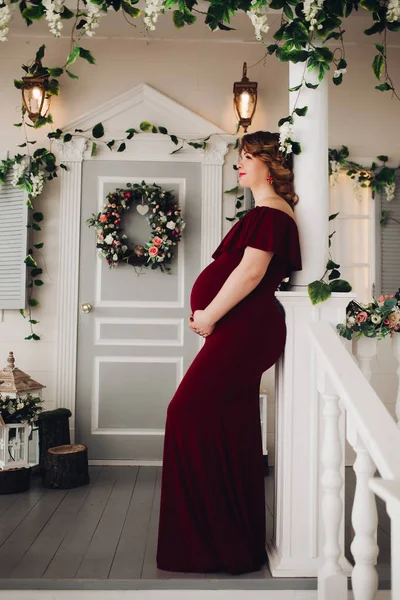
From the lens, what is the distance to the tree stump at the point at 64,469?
324cm

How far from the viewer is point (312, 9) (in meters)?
2.15

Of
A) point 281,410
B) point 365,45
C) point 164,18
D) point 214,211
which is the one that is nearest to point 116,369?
point 214,211

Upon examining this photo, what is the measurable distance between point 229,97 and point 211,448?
9.23 ft

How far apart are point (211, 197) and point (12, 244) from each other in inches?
56.5

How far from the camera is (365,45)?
413cm

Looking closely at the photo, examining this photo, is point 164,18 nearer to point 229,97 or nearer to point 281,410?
point 229,97

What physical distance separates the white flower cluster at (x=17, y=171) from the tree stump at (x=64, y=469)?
6.02 ft

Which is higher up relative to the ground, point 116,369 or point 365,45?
point 365,45

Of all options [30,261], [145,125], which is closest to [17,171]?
[30,261]

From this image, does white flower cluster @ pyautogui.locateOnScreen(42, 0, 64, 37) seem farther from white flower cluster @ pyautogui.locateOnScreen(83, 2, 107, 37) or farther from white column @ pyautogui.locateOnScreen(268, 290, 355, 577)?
white column @ pyautogui.locateOnScreen(268, 290, 355, 577)

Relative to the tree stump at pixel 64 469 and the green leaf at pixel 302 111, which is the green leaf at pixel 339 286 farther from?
the tree stump at pixel 64 469

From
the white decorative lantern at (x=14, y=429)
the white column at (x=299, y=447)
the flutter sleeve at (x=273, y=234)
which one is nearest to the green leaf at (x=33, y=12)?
the flutter sleeve at (x=273, y=234)

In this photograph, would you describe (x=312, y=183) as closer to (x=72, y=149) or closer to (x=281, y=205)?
(x=281, y=205)

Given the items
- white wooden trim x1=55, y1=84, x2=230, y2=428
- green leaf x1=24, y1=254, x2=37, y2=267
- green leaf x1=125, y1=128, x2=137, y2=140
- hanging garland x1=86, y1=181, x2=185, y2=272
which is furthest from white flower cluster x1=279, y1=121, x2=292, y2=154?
green leaf x1=24, y1=254, x2=37, y2=267
